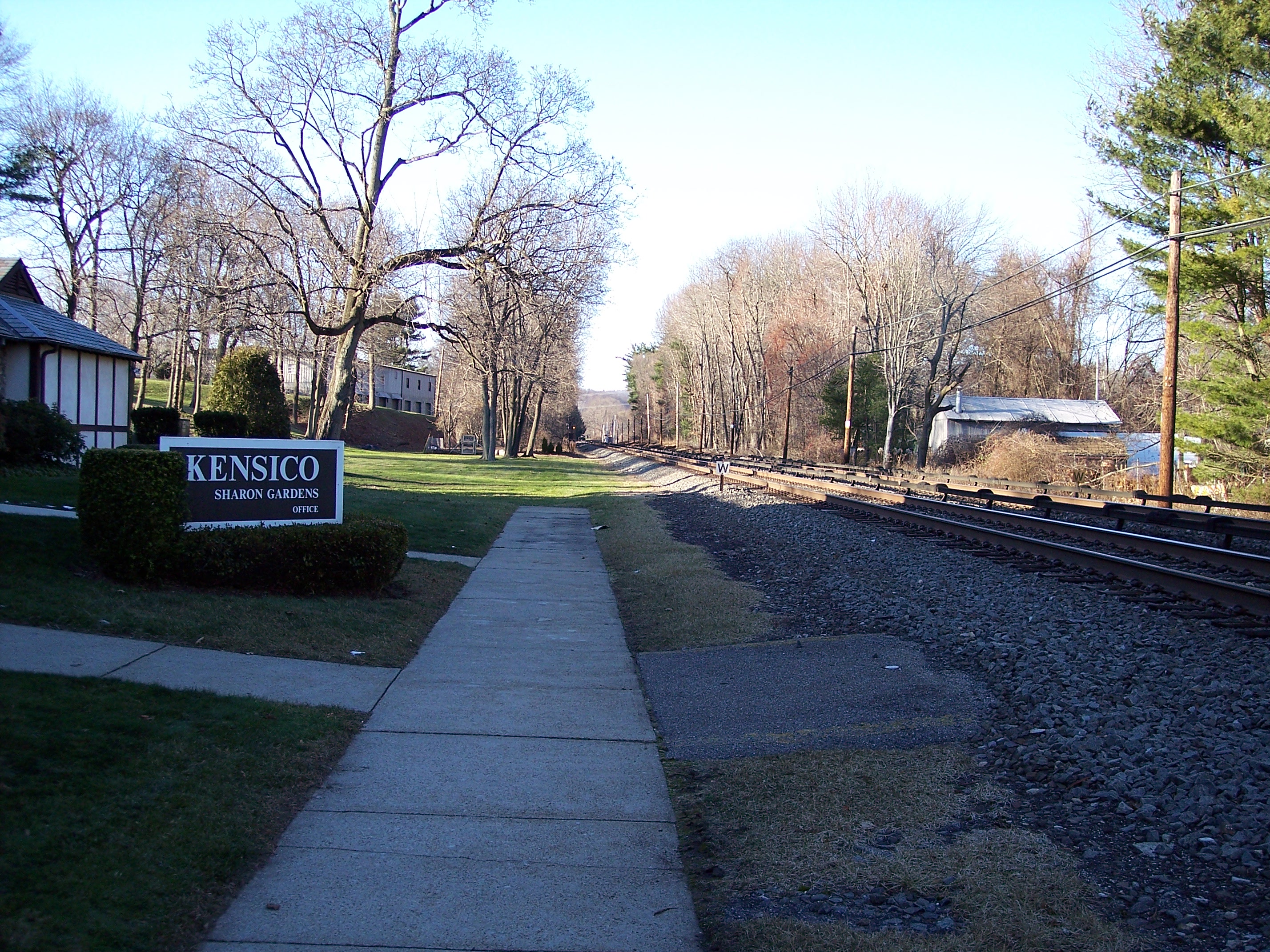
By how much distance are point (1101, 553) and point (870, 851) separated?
8303mm

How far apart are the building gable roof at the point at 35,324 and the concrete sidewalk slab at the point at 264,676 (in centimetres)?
1542

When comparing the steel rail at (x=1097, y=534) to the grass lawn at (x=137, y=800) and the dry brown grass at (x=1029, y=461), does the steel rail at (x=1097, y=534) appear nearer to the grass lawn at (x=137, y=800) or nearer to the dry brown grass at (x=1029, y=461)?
the grass lawn at (x=137, y=800)

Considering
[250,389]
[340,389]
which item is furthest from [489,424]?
[340,389]

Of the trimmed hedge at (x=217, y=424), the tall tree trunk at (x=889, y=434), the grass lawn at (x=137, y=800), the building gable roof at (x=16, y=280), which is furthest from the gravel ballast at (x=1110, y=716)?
the tall tree trunk at (x=889, y=434)

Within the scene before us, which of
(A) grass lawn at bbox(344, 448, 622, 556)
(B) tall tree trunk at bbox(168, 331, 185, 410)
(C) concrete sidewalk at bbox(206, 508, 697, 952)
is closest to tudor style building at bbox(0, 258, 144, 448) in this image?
(A) grass lawn at bbox(344, 448, 622, 556)

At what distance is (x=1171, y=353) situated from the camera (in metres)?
20.2

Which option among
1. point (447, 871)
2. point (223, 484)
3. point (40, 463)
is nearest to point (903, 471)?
point (40, 463)

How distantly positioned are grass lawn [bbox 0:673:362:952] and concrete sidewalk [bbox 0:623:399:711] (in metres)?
0.32

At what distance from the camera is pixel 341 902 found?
392 centimetres

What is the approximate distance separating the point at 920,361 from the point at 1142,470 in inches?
960

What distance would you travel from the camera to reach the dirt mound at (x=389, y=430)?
73.8 metres

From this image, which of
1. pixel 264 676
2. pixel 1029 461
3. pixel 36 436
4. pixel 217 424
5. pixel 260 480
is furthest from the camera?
pixel 1029 461

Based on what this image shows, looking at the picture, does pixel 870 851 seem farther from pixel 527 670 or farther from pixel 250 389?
pixel 250 389

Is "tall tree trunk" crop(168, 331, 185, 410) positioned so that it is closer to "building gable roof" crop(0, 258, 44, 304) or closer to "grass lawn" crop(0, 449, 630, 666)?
"building gable roof" crop(0, 258, 44, 304)
